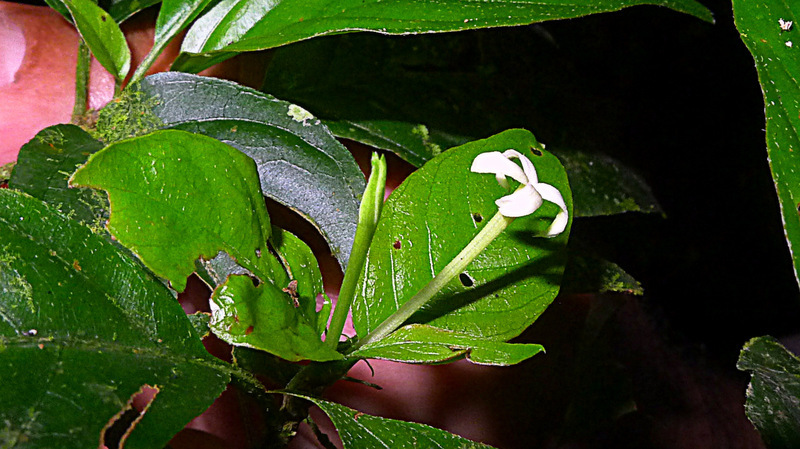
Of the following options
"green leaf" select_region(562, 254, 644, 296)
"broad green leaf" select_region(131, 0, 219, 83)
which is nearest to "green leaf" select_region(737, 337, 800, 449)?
"green leaf" select_region(562, 254, 644, 296)

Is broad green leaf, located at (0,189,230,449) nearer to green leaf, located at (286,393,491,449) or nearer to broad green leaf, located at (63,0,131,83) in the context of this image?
green leaf, located at (286,393,491,449)

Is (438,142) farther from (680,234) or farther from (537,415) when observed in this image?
(680,234)

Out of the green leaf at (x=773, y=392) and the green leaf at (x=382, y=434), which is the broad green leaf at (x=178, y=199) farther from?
the green leaf at (x=773, y=392)

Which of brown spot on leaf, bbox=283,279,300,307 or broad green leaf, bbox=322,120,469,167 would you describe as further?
broad green leaf, bbox=322,120,469,167

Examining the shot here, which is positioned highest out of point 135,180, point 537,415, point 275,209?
point 135,180

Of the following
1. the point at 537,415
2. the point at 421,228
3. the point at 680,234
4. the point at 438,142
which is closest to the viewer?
the point at 421,228

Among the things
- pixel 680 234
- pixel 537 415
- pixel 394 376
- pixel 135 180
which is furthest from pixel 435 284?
pixel 680 234

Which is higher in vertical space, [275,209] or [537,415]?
[275,209]
